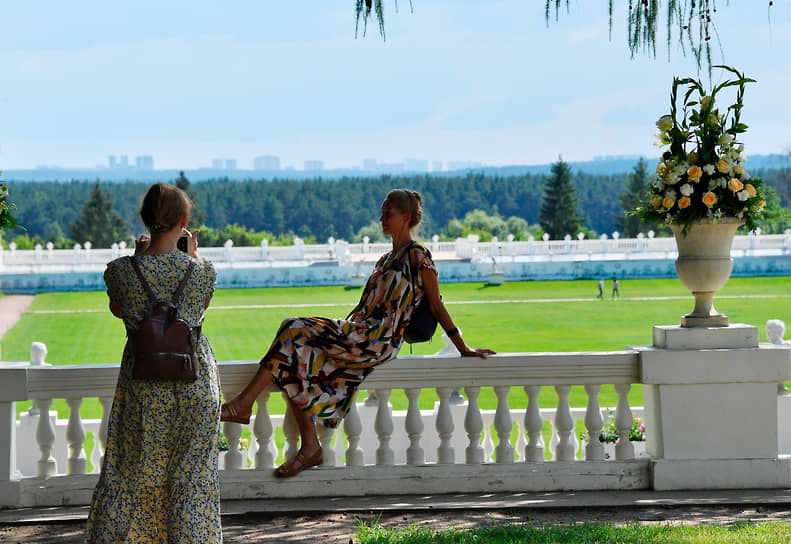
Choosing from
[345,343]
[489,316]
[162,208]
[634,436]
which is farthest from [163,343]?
[489,316]

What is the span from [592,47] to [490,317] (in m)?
118

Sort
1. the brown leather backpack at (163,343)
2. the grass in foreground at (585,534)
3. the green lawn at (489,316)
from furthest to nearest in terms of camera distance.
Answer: the green lawn at (489,316), the grass in foreground at (585,534), the brown leather backpack at (163,343)

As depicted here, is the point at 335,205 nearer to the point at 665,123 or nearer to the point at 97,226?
the point at 97,226

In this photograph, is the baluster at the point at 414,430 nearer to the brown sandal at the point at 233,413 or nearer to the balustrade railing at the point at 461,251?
the brown sandal at the point at 233,413

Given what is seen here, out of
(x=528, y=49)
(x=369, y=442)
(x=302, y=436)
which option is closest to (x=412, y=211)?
(x=302, y=436)

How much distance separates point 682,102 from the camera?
444 cm

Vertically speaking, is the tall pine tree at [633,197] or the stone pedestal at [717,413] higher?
the tall pine tree at [633,197]

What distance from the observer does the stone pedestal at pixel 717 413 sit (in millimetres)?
4297

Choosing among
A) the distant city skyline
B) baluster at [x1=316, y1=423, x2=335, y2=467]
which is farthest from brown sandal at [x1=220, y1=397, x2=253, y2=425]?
the distant city skyline

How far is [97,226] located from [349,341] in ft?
234

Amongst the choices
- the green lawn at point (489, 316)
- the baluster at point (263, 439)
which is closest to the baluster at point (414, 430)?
the baluster at point (263, 439)

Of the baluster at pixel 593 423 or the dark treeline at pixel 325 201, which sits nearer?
the baluster at pixel 593 423

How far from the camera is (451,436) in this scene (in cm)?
430

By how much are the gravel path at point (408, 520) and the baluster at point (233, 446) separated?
0.27m
